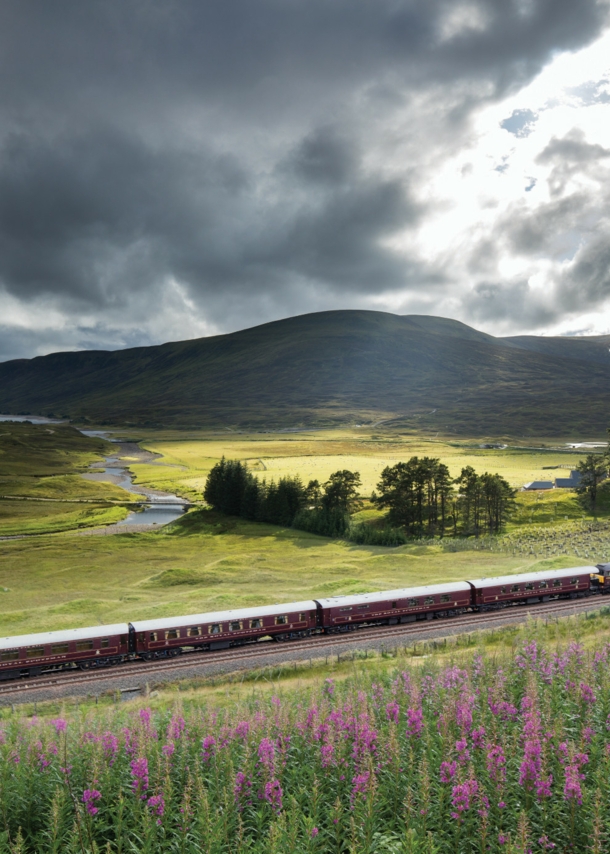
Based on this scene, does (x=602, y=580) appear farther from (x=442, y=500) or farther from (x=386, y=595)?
(x=442, y=500)

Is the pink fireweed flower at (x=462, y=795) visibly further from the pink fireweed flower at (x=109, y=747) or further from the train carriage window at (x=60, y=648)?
the train carriage window at (x=60, y=648)

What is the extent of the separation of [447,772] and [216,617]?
30772 mm

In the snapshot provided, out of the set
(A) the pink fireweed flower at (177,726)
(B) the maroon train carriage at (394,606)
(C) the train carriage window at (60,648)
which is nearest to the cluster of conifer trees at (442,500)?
→ (B) the maroon train carriage at (394,606)

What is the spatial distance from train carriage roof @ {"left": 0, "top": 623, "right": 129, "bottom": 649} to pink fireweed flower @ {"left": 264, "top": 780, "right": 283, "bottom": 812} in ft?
98.0

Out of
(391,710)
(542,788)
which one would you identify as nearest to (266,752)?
(391,710)

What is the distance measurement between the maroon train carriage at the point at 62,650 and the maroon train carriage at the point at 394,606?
567 inches

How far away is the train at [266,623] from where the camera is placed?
3650 cm

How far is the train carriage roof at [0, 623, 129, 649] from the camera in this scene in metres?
35.8

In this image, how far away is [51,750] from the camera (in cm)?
1355

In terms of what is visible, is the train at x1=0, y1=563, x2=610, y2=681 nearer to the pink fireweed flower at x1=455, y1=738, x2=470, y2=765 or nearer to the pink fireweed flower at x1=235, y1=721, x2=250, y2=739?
the pink fireweed flower at x1=235, y1=721, x2=250, y2=739

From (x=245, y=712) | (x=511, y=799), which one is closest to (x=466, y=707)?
(x=511, y=799)

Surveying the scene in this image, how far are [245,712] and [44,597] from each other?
58202mm

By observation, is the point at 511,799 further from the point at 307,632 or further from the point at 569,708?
the point at 307,632

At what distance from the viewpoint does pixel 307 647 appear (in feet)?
130
